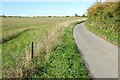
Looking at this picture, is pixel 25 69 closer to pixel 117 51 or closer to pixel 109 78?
pixel 109 78

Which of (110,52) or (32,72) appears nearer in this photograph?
(32,72)

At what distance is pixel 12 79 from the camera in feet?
33.8

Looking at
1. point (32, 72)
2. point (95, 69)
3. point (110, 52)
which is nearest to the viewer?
point (32, 72)

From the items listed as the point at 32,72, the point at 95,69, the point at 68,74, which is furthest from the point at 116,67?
the point at 32,72

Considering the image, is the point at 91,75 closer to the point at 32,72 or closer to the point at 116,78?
the point at 116,78

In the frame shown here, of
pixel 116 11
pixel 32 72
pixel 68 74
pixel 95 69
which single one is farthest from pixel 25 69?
pixel 116 11

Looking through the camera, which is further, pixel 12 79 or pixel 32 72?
pixel 32 72

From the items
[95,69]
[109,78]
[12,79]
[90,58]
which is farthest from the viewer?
[90,58]

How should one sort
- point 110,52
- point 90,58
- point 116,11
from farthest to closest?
point 116,11 < point 110,52 < point 90,58

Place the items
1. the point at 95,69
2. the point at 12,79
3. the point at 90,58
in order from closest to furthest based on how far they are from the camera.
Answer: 1. the point at 12,79
2. the point at 95,69
3. the point at 90,58

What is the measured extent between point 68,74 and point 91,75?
3.49ft

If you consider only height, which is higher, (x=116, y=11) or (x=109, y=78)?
(x=116, y=11)

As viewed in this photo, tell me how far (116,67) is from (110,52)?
466 cm

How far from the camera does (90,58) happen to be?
15.6m
